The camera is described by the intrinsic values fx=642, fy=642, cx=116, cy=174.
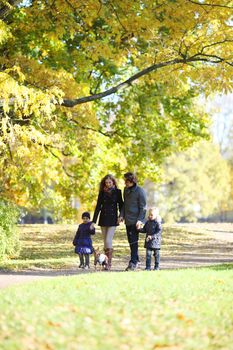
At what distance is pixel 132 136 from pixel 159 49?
9.20 m

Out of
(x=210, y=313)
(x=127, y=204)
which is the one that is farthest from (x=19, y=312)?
(x=127, y=204)

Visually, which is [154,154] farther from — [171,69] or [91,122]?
[171,69]

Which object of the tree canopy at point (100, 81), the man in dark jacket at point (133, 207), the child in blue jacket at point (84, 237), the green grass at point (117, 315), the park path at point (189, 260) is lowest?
the green grass at point (117, 315)

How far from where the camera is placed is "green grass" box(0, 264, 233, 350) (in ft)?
21.6

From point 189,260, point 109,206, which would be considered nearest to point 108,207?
point 109,206

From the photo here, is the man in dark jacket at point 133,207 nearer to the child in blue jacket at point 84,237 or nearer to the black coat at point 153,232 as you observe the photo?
the black coat at point 153,232

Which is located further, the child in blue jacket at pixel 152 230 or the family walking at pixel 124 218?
the child in blue jacket at pixel 152 230

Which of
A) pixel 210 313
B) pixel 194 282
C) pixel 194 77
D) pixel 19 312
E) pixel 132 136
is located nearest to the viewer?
pixel 19 312

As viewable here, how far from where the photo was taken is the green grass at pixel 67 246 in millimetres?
15172

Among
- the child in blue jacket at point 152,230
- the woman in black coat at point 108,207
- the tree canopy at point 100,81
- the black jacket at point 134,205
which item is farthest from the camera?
the tree canopy at point 100,81

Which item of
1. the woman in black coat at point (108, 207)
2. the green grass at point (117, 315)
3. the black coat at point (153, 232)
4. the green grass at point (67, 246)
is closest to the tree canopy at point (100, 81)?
the green grass at point (67, 246)

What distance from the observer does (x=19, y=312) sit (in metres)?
7.34

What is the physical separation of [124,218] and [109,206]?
391 millimetres

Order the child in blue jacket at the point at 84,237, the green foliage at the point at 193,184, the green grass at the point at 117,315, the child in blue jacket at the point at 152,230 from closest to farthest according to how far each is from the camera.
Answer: the green grass at the point at 117,315 → the child in blue jacket at the point at 152,230 → the child in blue jacket at the point at 84,237 → the green foliage at the point at 193,184
